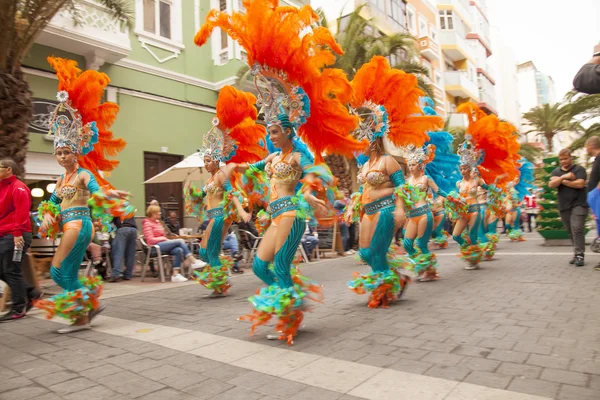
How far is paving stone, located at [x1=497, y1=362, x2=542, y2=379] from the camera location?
2.88 m

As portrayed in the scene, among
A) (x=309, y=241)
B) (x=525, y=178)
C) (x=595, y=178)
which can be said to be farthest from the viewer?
(x=525, y=178)

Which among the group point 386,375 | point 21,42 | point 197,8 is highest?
point 197,8

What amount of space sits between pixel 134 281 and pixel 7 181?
3.83 m

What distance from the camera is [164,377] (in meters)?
3.09

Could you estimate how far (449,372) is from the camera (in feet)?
9.80

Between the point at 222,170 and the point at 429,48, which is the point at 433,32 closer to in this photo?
the point at 429,48

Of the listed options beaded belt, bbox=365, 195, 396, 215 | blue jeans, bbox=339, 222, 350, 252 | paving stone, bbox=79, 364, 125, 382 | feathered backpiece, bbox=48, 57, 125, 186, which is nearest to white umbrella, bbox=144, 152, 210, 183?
blue jeans, bbox=339, 222, 350, 252

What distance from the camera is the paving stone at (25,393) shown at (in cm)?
281

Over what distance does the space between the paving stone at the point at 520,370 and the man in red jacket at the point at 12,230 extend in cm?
534

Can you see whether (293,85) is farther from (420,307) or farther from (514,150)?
(514,150)

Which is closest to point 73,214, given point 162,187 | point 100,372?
point 100,372

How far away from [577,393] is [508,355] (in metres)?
0.72

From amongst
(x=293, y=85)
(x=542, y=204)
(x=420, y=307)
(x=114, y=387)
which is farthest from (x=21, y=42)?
(x=542, y=204)

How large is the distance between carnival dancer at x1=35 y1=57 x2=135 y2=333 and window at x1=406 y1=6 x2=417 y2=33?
87.3 ft
